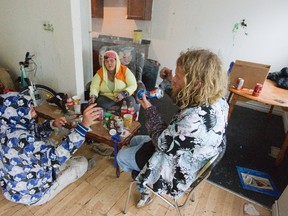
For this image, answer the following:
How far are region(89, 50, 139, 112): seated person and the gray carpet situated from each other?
54 cm

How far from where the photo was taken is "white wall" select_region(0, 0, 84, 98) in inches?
67.4

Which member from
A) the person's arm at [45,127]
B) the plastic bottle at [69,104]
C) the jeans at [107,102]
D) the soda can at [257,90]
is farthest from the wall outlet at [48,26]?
the soda can at [257,90]

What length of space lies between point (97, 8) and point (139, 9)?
1.05m

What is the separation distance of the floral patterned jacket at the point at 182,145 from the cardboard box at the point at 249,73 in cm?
117

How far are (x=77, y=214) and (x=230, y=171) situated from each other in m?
1.45

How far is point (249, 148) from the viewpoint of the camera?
7.12ft

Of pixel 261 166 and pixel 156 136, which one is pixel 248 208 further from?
pixel 156 136

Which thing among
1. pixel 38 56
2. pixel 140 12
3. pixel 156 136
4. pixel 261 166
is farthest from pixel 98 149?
pixel 140 12

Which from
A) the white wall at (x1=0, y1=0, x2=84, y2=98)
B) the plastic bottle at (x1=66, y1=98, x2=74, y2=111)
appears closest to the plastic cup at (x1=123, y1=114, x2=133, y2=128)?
the plastic bottle at (x1=66, y1=98, x2=74, y2=111)

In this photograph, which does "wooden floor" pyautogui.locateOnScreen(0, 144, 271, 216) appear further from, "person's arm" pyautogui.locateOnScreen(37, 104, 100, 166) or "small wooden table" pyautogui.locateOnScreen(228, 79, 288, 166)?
"small wooden table" pyautogui.locateOnScreen(228, 79, 288, 166)

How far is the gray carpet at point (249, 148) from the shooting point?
1.67 meters

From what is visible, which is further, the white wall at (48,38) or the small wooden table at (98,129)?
the white wall at (48,38)

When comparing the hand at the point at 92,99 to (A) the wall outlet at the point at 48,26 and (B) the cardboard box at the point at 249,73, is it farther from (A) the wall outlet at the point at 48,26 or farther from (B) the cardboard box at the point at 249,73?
(B) the cardboard box at the point at 249,73

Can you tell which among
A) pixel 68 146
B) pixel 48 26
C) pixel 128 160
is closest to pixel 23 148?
pixel 68 146
